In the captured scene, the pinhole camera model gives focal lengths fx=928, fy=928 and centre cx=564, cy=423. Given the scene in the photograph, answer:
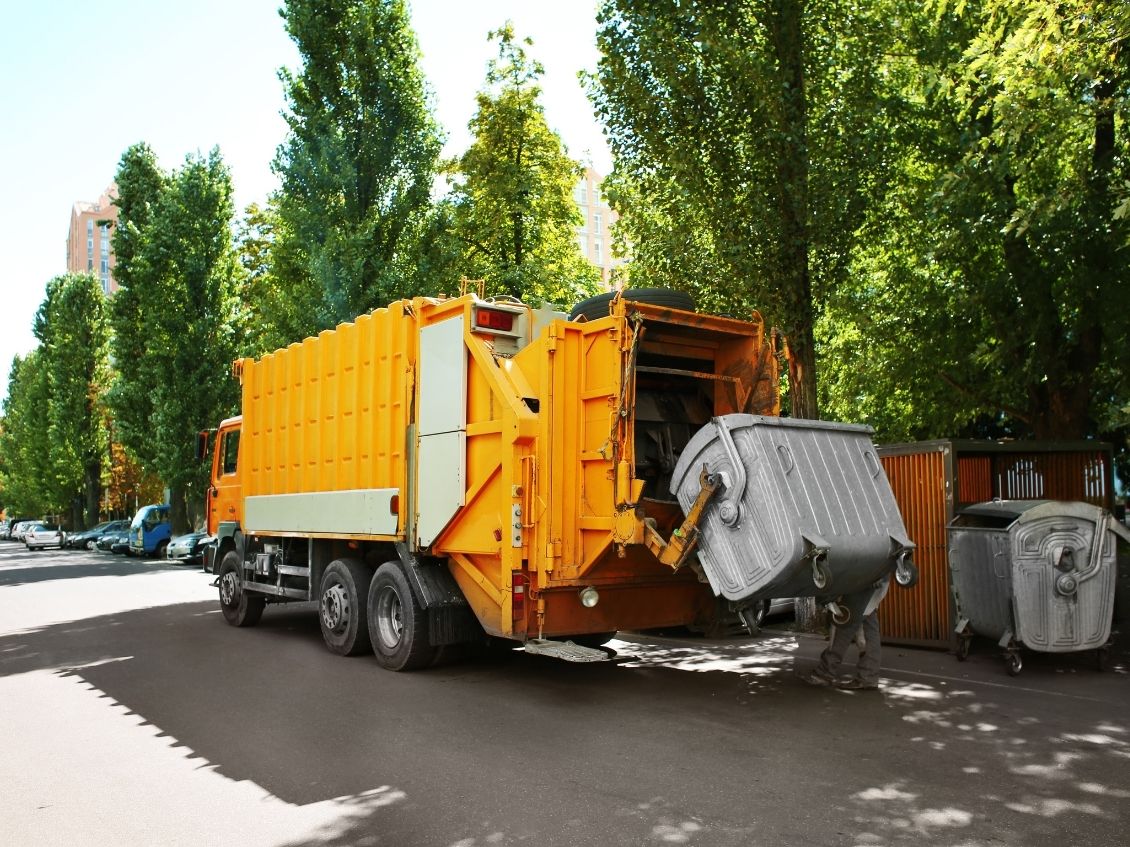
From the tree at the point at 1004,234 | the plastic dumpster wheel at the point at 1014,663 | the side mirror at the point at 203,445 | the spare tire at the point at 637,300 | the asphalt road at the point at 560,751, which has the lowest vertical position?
the asphalt road at the point at 560,751

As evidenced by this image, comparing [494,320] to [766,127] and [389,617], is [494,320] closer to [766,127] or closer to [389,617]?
[389,617]

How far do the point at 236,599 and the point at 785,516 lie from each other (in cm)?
844

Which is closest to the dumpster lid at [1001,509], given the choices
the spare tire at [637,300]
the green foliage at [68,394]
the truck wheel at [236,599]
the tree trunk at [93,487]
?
the spare tire at [637,300]

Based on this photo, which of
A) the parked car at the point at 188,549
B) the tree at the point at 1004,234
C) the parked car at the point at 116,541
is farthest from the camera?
the parked car at the point at 116,541

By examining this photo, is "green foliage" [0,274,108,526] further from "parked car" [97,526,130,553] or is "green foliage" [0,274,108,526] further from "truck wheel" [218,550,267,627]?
"truck wheel" [218,550,267,627]

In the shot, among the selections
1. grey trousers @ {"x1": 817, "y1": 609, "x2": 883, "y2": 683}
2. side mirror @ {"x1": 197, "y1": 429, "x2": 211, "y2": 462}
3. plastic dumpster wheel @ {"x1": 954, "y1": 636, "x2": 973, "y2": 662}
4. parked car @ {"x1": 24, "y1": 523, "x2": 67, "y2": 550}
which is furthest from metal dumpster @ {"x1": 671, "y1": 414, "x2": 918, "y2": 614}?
parked car @ {"x1": 24, "y1": 523, "x2": 67, "y2": 550}

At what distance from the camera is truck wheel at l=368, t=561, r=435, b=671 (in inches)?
327

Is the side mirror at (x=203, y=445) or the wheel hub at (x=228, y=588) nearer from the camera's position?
the wheel hub at (x=228, y=588)

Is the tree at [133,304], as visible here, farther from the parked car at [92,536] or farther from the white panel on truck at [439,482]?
the white panel on truck at [439,482]

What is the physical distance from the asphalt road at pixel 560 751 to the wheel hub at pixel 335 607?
0.37m

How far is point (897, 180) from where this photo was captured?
14.1 m

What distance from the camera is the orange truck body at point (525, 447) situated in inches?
286

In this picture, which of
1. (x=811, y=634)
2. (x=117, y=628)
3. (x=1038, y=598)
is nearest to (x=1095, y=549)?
(x=1038, y=598)

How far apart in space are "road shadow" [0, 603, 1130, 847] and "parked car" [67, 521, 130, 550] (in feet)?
113
